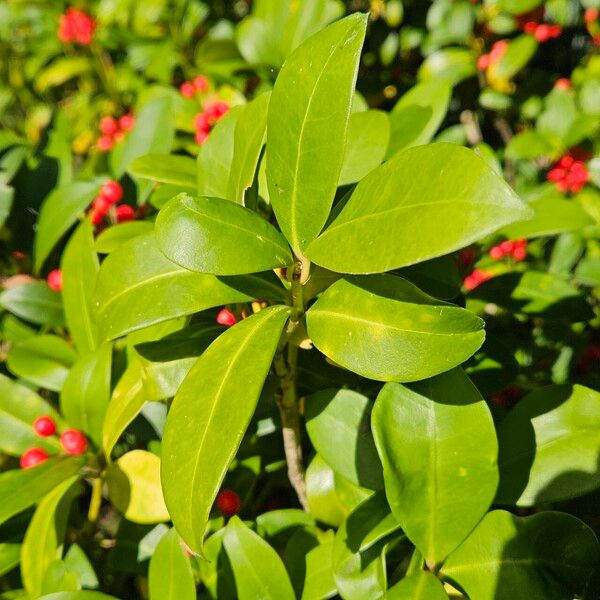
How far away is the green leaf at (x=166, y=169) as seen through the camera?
101cm

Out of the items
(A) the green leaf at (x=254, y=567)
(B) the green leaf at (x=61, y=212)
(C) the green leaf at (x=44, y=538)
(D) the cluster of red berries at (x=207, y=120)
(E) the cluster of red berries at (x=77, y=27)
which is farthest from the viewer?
(E) the cluster of red berries at (x=77, y=27)

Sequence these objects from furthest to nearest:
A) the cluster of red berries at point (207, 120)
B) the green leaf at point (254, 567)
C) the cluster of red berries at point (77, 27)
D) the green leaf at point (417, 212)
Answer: the cluster of red berries at point (77, 27), the cluster of red berries at point (207, 120), the green leaf at point (254, 567), the green leaf at point (417, 212)

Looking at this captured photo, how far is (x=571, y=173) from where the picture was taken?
5.43ft

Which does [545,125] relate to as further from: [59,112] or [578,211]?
[59,112]

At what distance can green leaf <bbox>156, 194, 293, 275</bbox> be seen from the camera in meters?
0.67

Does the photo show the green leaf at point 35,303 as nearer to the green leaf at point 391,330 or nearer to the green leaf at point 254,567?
the green leaf at point 254,567

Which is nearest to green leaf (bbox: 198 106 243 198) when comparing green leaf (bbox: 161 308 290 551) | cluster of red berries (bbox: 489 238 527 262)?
green leaf (bbox: 161 308 290 551)

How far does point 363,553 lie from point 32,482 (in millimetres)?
492

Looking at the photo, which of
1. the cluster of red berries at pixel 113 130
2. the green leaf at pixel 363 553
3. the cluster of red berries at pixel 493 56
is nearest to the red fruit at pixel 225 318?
the green leaf at pixel 363 553

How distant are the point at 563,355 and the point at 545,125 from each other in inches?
24.2

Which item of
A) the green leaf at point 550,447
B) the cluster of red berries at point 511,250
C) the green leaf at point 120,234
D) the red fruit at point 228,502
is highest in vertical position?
the green leaf at point 120,234

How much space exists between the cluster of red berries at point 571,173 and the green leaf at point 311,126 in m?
1.11

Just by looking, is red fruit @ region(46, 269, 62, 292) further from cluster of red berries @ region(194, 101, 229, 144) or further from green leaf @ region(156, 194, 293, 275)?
green leaf @ region(156, 194, 293, 275)

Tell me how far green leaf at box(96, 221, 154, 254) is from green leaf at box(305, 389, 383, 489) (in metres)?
0.41
